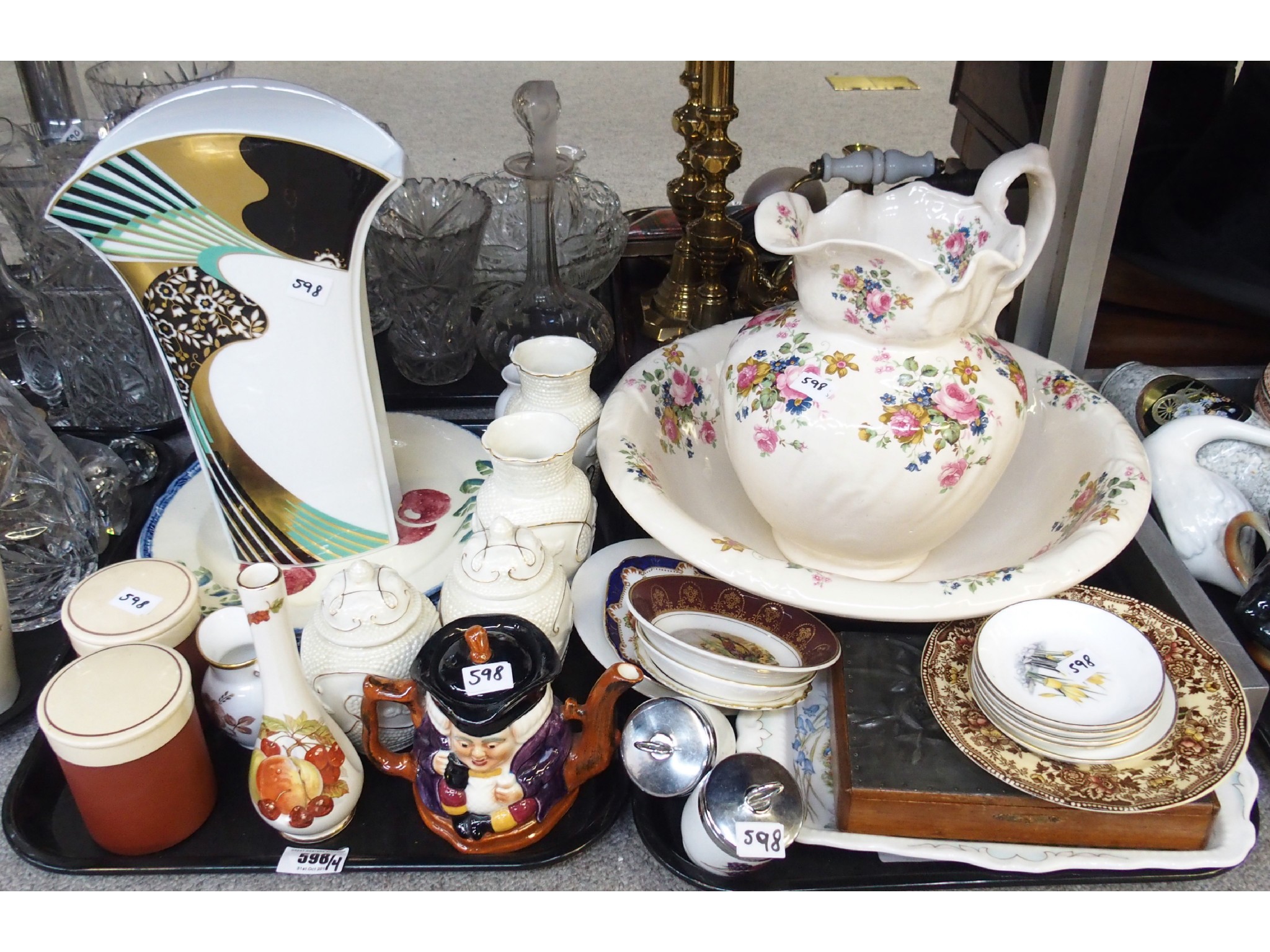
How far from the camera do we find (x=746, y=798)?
0.62 metres

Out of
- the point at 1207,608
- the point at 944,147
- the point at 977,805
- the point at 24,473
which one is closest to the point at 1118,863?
the point at 977,805

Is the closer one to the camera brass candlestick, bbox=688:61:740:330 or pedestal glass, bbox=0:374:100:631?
pedestal glass, bbox=0:374:100:631

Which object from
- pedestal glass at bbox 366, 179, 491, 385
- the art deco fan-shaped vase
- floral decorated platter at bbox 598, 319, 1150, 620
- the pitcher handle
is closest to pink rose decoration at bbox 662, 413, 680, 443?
floral decorated platter at bbox 598, 319, 1150, 620

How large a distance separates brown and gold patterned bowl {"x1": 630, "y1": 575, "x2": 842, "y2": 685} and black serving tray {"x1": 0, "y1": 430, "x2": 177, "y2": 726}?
17.0 inches

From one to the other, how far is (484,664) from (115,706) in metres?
0.22

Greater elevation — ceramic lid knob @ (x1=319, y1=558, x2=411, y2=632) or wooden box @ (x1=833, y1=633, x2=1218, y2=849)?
ceramic lid knob @ (x1=319, y1=558, x2=411, y2=632)

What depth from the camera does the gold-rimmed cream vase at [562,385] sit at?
0.84m

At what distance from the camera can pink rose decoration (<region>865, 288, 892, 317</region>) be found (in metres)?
0.66

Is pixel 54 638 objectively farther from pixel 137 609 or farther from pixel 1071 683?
pixel 1071 683

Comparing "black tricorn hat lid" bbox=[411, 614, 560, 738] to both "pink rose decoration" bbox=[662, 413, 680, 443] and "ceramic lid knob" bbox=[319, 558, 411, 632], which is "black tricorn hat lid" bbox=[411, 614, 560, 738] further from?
"pink rose decoration" bbox=[662, 413, 680, 443]

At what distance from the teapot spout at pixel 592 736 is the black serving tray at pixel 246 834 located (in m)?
0.03

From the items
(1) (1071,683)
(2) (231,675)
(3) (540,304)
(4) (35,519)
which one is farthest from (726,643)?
(4) (35,519)

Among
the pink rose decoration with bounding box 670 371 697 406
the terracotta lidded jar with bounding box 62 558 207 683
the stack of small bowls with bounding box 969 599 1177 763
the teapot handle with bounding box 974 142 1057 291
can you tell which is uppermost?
the teapot handle with bounding box 974 142 1057 291

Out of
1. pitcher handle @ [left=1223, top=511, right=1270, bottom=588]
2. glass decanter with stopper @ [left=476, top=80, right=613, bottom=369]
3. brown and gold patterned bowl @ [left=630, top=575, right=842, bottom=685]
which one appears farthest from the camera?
glass decanter with stopper @ [left=476, top=80, right=613, bottom=369]
